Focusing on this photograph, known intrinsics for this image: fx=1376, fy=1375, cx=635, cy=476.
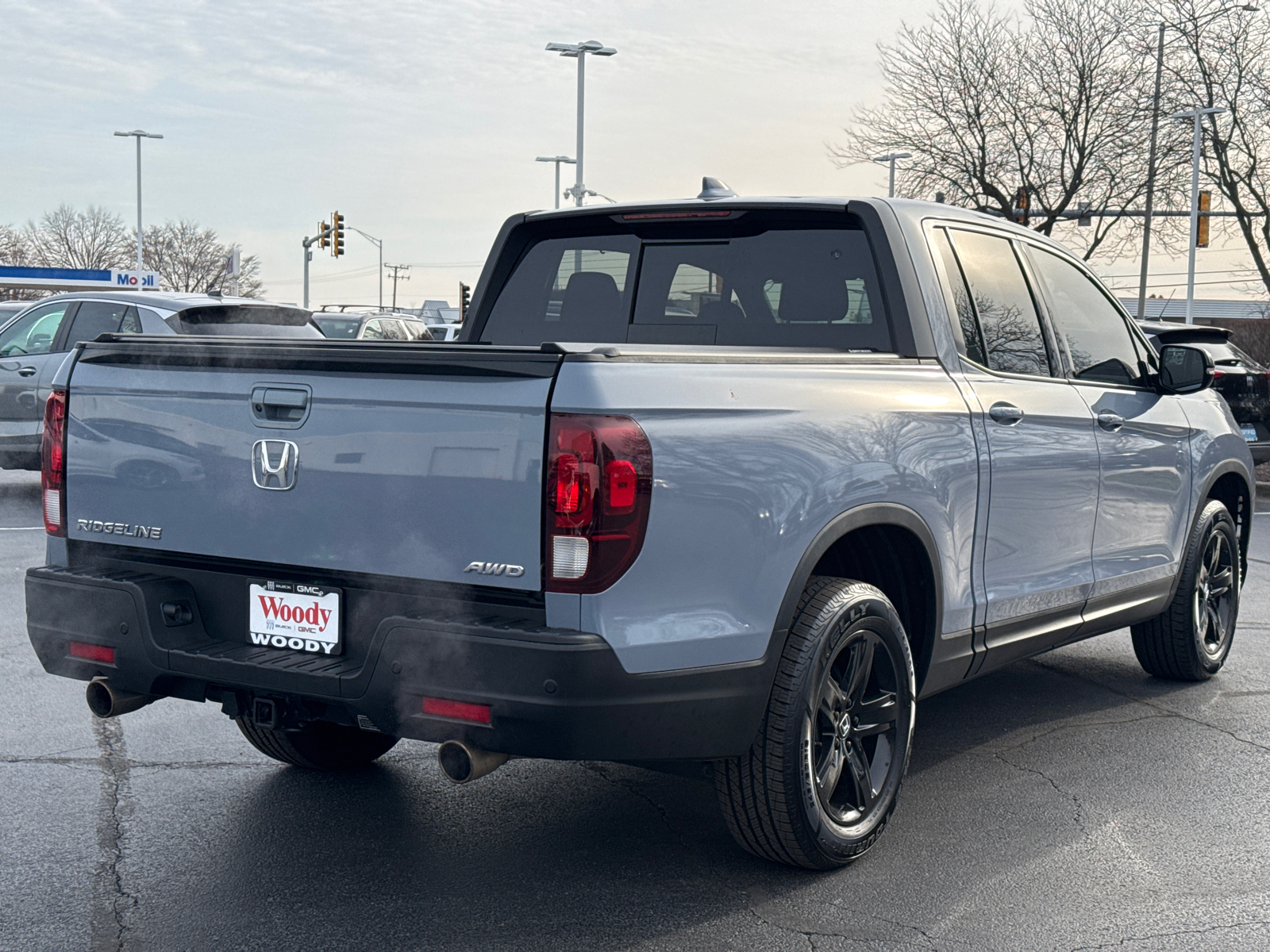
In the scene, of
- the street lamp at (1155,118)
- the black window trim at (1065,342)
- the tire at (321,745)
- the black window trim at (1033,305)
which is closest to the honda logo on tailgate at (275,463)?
the tire at (321,745)

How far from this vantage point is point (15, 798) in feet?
14.6

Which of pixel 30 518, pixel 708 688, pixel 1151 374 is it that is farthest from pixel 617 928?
pixel 30 518

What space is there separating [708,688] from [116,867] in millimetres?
1808

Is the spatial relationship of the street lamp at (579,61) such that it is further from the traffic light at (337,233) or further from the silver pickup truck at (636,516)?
the silver pickup truck at (636,516)

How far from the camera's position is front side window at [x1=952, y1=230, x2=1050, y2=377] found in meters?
4.76

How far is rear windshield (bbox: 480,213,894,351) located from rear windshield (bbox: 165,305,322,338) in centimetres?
658

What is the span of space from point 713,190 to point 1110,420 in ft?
5.72

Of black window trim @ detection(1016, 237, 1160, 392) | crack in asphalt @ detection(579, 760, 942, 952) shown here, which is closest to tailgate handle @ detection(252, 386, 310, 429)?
crack in asphalt @ detection(579, 760, 942, 952)

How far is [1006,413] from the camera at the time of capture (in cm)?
455

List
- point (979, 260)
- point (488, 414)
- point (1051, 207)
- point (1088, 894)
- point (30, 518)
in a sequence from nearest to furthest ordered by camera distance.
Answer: point (488, 414) < point (1088, 894) < point (979, 260) < point (30, 518) < point (1051, 207)

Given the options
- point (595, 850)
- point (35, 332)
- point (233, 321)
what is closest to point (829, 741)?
point (595, 850)

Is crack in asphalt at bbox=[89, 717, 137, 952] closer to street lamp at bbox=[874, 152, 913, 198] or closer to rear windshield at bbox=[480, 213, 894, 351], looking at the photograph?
rear windshield at bbox=[480, 213, 894, 351]

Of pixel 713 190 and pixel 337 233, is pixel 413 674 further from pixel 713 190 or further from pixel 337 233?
pixel 337 233

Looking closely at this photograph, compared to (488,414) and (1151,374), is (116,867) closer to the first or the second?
(488,414)
